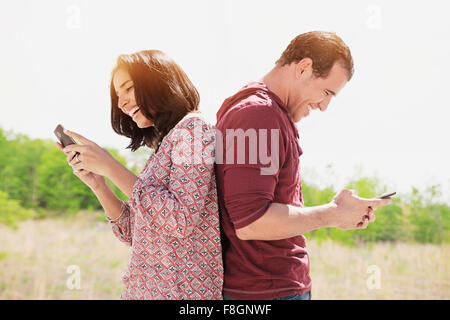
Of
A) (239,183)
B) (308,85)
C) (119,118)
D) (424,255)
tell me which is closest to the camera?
(239,183)

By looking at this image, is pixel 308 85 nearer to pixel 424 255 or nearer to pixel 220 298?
pixel 220 298

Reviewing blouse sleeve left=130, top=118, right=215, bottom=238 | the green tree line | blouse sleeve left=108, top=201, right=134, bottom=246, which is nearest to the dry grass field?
the green tree line

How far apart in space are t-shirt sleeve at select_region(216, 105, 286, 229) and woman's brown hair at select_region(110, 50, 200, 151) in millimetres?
158

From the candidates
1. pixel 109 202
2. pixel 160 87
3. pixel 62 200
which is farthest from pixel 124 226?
pixel 62 200

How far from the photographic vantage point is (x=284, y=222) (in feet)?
3.30

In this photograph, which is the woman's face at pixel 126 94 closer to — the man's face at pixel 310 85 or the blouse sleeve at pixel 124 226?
the blouse sleeve at pixel 124 226

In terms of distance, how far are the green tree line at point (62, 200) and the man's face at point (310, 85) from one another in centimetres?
419

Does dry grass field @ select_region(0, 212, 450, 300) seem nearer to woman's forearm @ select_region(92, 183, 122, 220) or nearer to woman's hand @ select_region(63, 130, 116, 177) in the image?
woman's forearm @ select_region(92, 183, 122, 220)

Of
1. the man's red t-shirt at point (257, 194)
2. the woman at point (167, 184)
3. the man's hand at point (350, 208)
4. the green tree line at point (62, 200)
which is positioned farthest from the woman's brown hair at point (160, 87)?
the green tree line at point (62, 200)

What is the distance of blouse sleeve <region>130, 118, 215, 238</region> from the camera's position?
100 centimetres

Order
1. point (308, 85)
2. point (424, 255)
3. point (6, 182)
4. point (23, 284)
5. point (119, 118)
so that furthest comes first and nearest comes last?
1. point (6, 182)
2. point (424, 255)
3. point (23, 284)
4. point (119, 118)
5. point (308, 85)
